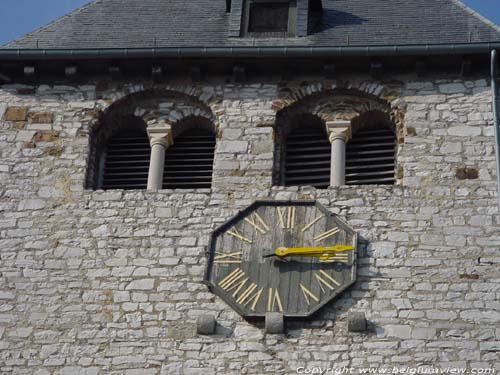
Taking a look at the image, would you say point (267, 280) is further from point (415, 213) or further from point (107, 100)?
point (107, 100)

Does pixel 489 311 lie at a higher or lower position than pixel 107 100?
lower

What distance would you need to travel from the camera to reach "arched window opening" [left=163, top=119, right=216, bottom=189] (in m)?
19.5

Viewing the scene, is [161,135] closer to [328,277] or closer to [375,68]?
[375,68]

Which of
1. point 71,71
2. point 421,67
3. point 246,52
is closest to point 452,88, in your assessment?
point 421,67

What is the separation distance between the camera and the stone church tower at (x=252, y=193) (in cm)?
1761

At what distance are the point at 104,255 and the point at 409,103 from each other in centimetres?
388

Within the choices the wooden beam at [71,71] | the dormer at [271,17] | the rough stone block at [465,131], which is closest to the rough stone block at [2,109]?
the wooden beam at [71,71]

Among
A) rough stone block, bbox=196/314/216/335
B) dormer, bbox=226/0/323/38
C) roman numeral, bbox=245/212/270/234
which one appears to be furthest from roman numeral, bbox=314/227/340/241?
dormer, bbox=226/0/323/38

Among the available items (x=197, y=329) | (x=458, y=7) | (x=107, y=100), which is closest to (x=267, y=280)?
(x=197, y=329)

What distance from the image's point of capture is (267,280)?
1808cm

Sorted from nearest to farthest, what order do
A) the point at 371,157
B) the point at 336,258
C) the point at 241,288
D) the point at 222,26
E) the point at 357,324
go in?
the point at 357,324 < the point at 241,288 < the point at 336,258 < the point at 371,157 < the point at 222,26

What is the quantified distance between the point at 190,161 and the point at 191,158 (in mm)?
47

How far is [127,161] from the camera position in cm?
1988

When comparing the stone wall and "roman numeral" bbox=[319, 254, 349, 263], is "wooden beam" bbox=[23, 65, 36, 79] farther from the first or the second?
"roman numeral" bbox=[319, 254, 349, 263]
